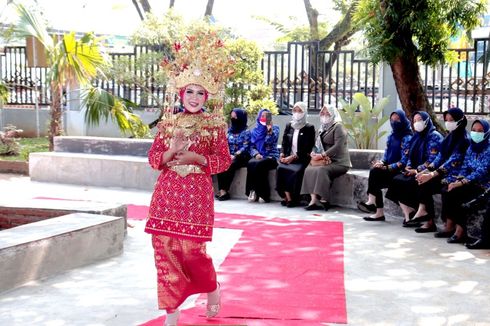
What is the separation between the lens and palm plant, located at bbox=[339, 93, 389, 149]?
41.0 ft

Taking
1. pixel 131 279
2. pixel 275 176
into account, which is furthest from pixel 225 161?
pixel 275 176

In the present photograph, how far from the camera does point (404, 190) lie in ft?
27.0

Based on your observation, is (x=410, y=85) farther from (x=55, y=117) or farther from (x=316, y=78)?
(x=55, y=117)

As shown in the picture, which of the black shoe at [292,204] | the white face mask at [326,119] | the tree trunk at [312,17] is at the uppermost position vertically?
the tree trunk at [312,17]

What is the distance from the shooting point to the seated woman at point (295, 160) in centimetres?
969

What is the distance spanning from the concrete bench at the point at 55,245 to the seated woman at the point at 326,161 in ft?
11.5

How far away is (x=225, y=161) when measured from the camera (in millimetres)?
4719

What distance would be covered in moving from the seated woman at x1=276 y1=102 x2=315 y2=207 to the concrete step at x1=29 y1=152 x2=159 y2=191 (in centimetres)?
228

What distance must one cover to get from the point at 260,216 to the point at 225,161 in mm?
4346

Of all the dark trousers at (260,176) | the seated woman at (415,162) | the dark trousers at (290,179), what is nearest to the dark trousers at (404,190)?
the seated woman at (415,162)

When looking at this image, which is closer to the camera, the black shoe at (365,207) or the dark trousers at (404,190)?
the dark trousers at (404,190)

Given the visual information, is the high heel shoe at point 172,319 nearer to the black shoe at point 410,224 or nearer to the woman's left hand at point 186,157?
the woman's left hand at point 186,157

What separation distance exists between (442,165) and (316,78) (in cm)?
703

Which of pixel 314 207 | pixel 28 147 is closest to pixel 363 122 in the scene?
pixel 314 207
